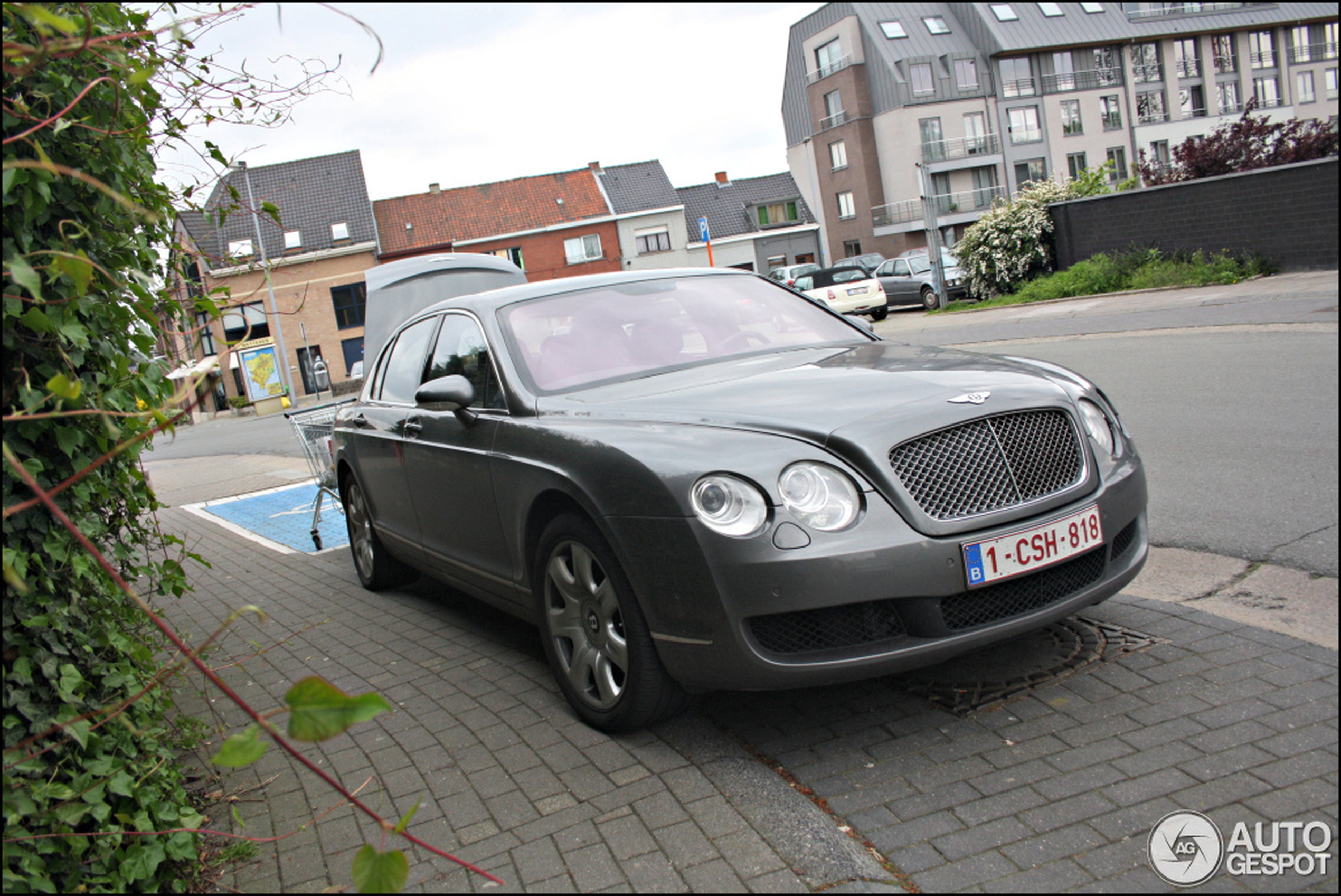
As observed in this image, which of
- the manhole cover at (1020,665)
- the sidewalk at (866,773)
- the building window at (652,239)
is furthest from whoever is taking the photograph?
the building window at (652,239)

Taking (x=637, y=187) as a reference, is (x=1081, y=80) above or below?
above

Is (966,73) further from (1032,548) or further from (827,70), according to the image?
(1032,548)

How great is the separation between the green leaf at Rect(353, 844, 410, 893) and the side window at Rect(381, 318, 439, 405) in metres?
3.62

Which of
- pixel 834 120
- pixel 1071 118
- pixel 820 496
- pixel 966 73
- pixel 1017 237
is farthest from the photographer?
pixel 834 120

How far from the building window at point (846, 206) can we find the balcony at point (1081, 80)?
11.6 meters

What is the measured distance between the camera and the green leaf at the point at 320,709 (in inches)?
74.3

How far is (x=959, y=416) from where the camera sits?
3305mm

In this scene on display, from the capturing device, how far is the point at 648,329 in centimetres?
457

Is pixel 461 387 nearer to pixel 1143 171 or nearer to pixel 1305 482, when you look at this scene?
pixel 1305 482

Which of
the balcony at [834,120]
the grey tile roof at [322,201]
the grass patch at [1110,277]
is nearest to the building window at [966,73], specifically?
the balcony at [834,120]

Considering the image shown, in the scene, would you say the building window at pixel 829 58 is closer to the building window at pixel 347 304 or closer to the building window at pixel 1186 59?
the building window at pixel 1186 59

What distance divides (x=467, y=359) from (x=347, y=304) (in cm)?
5600

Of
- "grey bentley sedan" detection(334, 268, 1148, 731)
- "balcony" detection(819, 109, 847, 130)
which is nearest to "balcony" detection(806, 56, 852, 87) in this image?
"balcony" detection(819, 109, 847, 130)

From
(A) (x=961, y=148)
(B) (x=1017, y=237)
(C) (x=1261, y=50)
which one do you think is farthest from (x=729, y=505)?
(C) (x=1261, y=50)
